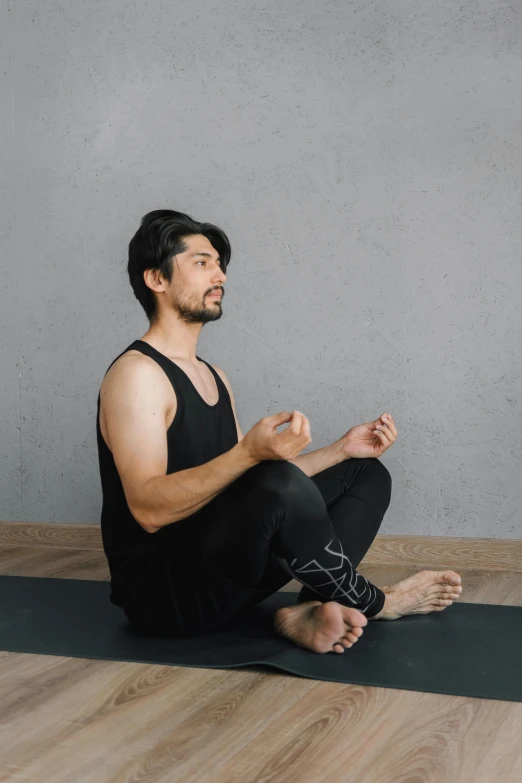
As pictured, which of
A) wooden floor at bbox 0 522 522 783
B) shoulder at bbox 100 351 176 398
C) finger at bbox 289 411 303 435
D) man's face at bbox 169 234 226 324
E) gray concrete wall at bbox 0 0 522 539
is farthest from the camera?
gray concrete wall at bbox 0 0 522 539

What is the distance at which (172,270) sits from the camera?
2.23 m

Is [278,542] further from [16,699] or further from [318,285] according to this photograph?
[318,285]

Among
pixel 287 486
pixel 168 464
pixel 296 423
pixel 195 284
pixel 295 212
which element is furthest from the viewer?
pixel 295 212

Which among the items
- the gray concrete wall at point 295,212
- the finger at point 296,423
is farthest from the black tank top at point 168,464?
the gray concrete wall at point 295,212

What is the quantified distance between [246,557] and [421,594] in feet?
2.13

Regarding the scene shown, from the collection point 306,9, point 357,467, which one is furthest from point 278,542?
point 306,9

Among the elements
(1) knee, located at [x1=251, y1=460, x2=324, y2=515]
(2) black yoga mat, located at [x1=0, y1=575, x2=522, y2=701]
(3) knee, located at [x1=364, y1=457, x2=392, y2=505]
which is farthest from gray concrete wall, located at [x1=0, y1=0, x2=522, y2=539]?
(1) knee, located at [x1=251, y1=460, x2=324, y2=515]

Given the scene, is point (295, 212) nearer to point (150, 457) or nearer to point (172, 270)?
point (172, 270)

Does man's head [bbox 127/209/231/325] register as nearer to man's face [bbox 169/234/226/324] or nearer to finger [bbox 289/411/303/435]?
man's face [bbox 169/234/226/324]

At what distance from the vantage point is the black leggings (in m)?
1.79

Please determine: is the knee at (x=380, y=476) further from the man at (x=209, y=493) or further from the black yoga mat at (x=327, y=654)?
the black yoga mat at (x=327, y=654)

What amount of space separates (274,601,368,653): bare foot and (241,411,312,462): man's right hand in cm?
39

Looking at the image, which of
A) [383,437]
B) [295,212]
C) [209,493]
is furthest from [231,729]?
[295,212]

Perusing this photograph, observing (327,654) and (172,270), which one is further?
(172,270)
